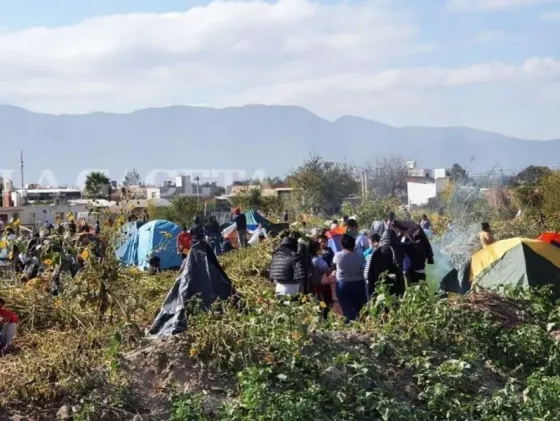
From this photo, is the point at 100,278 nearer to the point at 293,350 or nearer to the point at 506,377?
the point at 293,350

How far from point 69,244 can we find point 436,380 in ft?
15.3

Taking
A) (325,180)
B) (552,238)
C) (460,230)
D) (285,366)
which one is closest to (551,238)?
(552,238)

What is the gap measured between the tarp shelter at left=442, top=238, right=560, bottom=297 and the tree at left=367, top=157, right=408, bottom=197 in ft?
237

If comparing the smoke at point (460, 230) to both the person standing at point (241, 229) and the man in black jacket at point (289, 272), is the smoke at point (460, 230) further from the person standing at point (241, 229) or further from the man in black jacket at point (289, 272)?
the person standing at point (241, 229)

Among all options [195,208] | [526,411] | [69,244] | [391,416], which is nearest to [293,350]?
[391,416]

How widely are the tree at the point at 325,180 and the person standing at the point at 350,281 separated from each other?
153 feet

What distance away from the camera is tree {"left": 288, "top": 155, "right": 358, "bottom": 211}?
203 ft

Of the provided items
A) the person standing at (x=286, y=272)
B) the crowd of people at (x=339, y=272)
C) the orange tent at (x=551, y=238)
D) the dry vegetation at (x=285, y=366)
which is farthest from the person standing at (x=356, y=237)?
the dry vegetation at (x=285, y=366)

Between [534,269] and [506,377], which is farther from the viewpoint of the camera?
[534,269]

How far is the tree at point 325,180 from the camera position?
6194 cm

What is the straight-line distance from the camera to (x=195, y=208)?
38688 mm

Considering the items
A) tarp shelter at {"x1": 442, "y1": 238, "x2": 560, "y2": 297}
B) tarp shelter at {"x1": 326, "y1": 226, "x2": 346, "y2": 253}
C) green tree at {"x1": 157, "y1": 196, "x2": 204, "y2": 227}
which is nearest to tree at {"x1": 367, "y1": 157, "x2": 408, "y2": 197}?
green tree at {"x1": 157, "y1": 196, "x2": 204, "y2": 227}

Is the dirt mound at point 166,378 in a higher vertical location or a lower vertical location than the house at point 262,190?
lower

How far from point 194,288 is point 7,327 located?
2.03m
